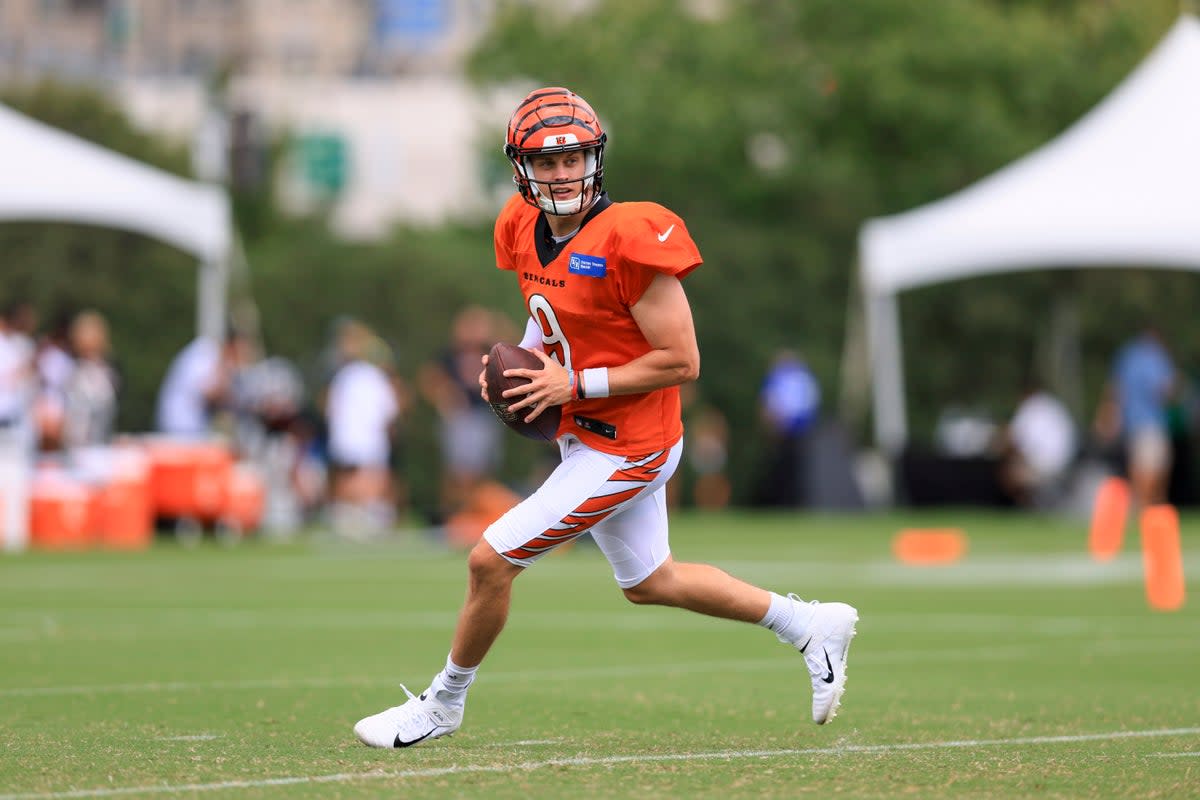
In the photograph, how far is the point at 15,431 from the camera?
723 inches

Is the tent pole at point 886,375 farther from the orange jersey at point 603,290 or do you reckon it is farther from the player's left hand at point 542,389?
the player's left hand at point 542,389

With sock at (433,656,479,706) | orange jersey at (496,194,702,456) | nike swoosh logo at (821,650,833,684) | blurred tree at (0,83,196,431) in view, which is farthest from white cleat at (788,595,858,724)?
blurred tree at (0,83,196,431)

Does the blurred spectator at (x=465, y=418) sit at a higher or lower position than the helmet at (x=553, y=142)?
lower

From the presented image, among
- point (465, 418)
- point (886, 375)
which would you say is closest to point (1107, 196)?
point (465, 418)

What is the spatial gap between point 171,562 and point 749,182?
26.3m

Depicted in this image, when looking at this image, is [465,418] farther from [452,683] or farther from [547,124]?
[547,124]

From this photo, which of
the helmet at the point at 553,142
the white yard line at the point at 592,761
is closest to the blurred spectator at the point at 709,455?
the white yard line at the point at 592,761

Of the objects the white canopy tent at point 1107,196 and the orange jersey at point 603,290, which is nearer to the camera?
the orange jersey at point 603,290

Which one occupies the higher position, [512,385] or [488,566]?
[512,385]

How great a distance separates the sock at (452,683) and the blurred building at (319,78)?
24412 mm

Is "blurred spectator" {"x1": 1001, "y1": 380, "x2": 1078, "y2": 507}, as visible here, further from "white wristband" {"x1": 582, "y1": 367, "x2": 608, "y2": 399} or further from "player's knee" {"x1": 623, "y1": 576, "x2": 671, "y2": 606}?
"white wristband" {"x1": 582, "y1": 367, "x2": 608, "y2": 399}

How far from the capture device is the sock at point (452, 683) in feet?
22.5

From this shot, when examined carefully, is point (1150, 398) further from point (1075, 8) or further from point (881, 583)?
point (1075, 8)

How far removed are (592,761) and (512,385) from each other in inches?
46.0
